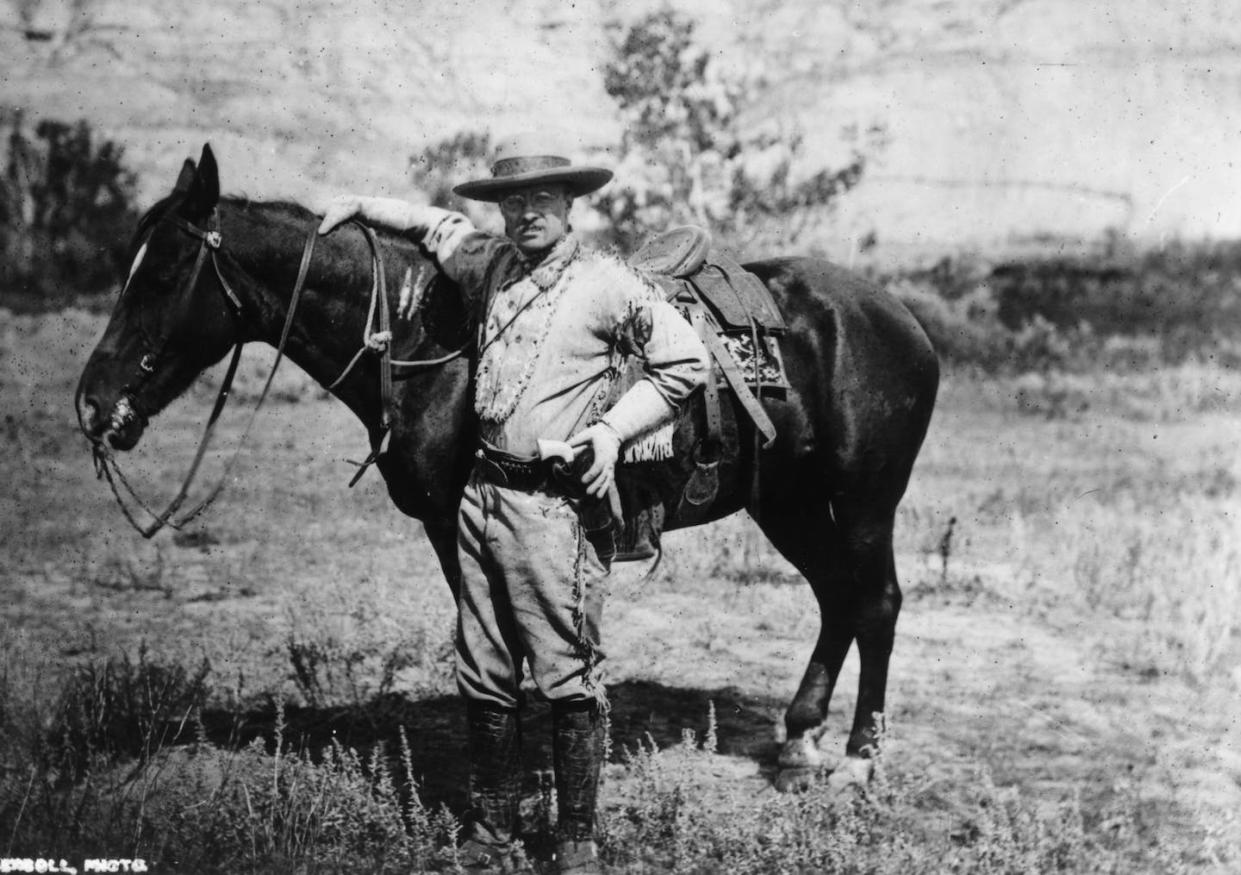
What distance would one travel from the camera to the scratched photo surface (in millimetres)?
3975

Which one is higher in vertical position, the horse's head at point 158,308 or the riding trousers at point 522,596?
the horse's head at point 158,308

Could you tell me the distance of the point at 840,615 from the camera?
4.79 m

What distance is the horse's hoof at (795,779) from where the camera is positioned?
4.43m

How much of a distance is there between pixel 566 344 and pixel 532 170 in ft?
1.67

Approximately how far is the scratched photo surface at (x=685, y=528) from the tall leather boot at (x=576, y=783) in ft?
1.20

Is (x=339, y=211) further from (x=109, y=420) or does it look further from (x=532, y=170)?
(x=109, y=420)

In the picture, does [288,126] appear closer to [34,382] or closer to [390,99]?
[390,99]

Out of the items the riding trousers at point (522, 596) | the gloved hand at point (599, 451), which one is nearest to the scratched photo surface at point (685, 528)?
the riding trousers at point (522, 596)

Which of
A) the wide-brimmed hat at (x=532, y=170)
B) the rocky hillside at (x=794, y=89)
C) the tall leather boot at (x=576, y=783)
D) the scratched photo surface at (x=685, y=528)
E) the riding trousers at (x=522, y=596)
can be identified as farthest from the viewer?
the rocky hillside at (x=794, y=89)

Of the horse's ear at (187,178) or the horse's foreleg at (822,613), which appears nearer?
the horse's ear at (187,178)

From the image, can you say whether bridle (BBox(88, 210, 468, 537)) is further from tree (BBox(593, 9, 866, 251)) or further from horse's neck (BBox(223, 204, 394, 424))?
tree (BBox(593, 9, 866, 251))

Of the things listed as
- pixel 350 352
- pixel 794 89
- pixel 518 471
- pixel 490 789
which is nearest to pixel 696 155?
pixel 794 89

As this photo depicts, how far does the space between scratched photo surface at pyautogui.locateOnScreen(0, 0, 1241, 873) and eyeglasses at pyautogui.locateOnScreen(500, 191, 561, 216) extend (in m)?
0.70

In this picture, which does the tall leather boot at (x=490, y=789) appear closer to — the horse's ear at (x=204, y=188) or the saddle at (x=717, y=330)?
the saddle at (x=717, y=330)
